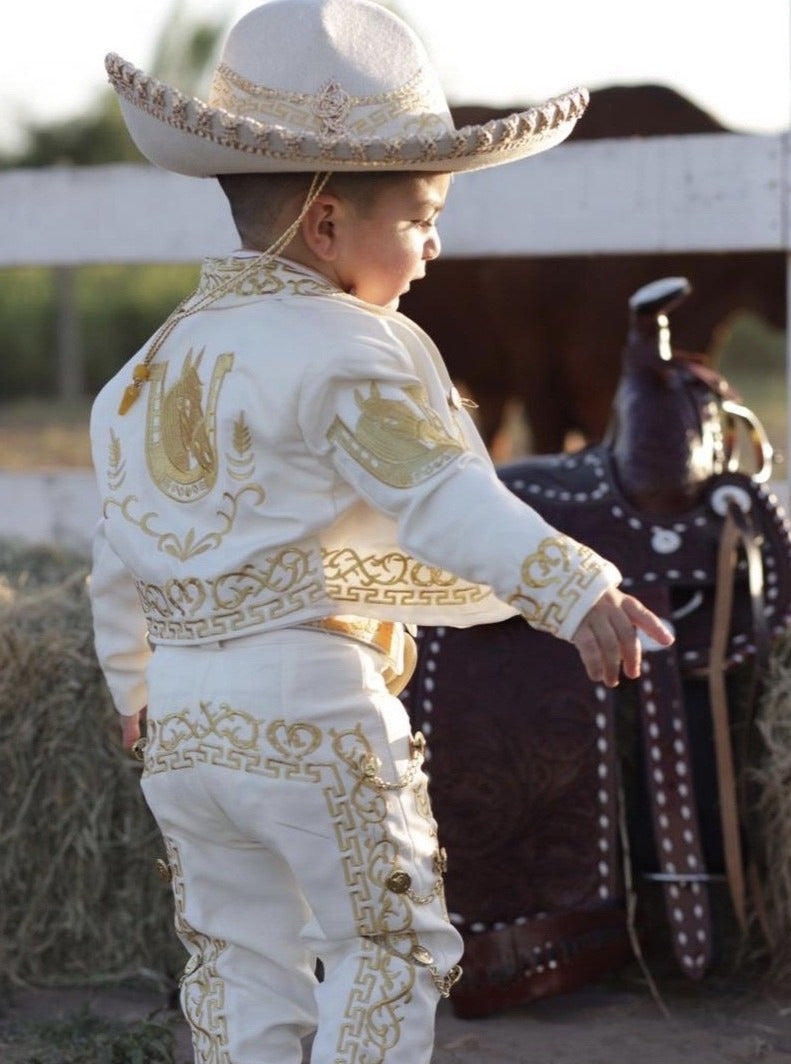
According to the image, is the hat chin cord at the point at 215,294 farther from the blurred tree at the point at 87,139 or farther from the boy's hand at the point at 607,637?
the blurred tree at the point at 87,139

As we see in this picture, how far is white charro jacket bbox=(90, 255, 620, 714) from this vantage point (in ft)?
5.86

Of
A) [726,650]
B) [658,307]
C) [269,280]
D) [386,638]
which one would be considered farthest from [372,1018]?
[658,307]

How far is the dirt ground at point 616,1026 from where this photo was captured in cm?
269

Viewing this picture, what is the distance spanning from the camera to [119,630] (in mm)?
2275

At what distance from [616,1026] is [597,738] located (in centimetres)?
47

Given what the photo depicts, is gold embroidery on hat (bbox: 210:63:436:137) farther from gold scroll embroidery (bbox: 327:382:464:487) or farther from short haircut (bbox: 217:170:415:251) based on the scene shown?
gold scroll embroidery (bbox: 327:382:464:487)

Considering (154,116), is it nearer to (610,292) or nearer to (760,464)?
(760,464)

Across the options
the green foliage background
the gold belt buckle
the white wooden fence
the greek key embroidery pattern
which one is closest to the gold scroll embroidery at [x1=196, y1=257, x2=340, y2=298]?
the gold belt buckle

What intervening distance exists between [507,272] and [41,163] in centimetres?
1221

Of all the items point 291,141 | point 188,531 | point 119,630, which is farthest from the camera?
point 119,630

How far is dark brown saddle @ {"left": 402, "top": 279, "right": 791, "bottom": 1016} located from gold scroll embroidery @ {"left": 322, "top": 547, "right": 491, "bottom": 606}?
83 cm

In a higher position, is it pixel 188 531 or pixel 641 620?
pixel 188 531

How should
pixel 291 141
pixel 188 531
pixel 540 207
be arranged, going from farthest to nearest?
1. pixel 540 207
2. pixel 188 531
3. pixel 291 141

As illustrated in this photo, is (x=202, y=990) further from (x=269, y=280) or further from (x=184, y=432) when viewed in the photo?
(x=269, y=280)
